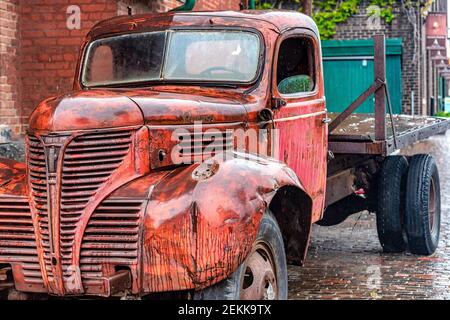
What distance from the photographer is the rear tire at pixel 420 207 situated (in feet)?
24.5

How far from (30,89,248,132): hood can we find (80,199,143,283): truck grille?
0.44m

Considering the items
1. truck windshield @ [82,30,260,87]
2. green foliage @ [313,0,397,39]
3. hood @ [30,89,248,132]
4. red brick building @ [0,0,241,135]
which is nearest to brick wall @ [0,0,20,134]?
red brick building @ [0,0,241,135]

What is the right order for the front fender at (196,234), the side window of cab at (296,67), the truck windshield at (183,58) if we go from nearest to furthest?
the front fender at (196,234) → the truck windshield at (183,58) → the side window of cab at (296,67)

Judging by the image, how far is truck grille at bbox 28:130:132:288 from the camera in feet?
13.2

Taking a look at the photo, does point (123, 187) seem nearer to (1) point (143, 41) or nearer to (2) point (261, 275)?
(2) point (261, 275)

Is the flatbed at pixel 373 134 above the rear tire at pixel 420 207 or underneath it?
above

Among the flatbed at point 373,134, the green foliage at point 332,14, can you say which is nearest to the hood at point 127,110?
the flatbed at point 373,134

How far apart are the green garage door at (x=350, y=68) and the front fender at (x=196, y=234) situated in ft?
61.1

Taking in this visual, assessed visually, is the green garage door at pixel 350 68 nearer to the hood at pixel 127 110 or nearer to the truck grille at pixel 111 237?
the hood at pixel 127 110

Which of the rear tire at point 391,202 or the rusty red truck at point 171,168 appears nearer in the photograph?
the rusty red truck at point 171,168

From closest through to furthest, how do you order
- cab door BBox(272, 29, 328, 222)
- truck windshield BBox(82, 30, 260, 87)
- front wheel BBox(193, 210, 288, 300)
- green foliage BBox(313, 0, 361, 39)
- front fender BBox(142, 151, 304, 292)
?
front fender BBox(142, 151, 304, 292), front wheel BBox(193, 210, 288, 300), truck windshield BBox(82, 30, 260, 87), cab door BBox(272, 29, 328, 222), green foliage BBox(313, 0, 361, 39)

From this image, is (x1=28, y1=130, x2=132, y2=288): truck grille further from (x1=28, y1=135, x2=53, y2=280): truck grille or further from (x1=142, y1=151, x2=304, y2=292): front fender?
(x1=142, y1=151, x2=304, y2=292): front fender

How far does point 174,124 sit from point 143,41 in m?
1.34
